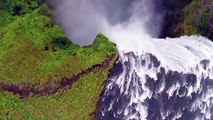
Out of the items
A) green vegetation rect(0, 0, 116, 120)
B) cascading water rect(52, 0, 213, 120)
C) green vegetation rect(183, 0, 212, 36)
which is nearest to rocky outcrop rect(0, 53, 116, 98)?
green vegetation rect(0, 0, 116, 120)

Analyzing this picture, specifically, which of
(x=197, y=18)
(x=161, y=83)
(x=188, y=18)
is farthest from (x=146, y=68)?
(x=188, y=18)

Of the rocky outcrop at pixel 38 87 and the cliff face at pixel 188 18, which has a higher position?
the cliff face at pixel 188 18

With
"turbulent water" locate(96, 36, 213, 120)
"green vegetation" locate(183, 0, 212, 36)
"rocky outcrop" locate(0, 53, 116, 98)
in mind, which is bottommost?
"rocky outcrop" locate(0, 53, 116, 98)

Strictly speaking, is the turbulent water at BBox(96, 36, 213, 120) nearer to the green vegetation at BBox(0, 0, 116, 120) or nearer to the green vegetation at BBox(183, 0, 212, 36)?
the green vegetation at BBox(0, 0, 116, 120)

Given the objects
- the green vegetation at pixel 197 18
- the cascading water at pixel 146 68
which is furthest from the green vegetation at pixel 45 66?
the green vegetation at pixel 197 18

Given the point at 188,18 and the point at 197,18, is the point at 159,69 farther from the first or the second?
the point at 188,18

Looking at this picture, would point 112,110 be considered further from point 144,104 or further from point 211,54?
point 211,54

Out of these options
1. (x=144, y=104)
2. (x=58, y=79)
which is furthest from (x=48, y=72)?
(x=144, y=104)

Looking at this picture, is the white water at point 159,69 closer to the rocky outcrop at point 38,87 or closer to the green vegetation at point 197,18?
the green vegetation at point 197,18
